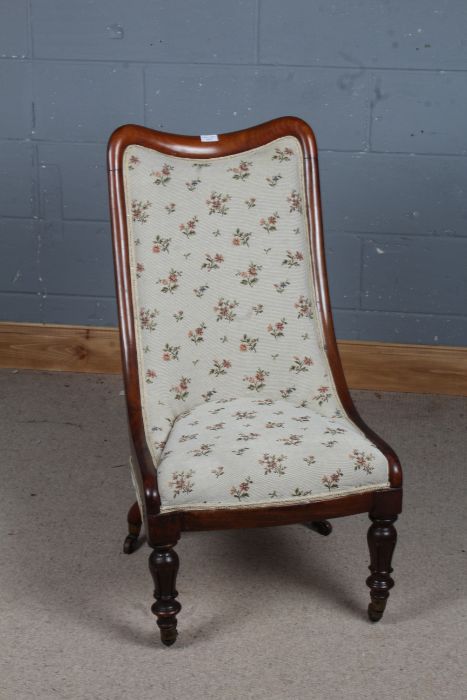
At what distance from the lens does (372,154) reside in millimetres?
2922

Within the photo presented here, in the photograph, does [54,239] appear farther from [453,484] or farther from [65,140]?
[453,484]

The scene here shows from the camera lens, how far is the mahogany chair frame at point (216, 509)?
170 cm

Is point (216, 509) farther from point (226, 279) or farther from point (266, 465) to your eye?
point (226, 279)

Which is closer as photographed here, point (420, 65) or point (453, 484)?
point (453, 484)

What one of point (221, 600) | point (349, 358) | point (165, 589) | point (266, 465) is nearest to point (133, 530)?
point (221, 600)

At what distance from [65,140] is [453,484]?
1.64m

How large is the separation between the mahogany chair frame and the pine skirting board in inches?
38.9

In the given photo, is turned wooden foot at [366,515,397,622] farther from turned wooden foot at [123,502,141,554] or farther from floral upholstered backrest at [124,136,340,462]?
turned wooden foot at [123,502,141,554]

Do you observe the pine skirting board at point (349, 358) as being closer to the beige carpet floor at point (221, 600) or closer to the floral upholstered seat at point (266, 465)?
the beige carpet floor at point (221, 600)

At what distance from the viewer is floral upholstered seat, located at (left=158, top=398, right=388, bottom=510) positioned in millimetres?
1688

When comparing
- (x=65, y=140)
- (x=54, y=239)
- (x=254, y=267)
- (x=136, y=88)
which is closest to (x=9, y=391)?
(x=54, y=239)

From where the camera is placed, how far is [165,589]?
173 cm

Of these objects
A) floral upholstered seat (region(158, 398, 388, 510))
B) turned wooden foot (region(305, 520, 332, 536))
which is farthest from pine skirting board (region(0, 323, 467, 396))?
floral upholstered seat (region(158, 398, 388, 510))

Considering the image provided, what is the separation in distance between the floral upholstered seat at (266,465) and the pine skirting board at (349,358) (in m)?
1.26
